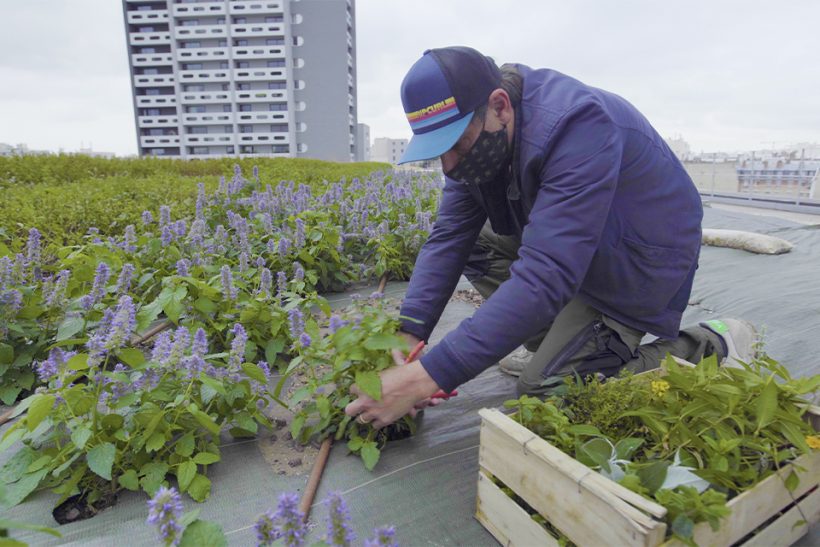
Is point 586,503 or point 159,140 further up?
point 586,503

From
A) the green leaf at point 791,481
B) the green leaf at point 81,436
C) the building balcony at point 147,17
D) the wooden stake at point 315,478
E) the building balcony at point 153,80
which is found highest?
the building balcony at point 147,17

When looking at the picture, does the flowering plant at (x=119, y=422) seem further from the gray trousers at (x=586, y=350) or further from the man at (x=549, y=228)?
the gray trousers at (x=586, y=350)

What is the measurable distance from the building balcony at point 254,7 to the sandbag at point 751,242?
47026 millimetres

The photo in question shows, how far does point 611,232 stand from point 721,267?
3190 mm

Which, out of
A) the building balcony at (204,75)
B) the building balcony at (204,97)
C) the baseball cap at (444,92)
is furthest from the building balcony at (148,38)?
the baseball cap at (444,92)

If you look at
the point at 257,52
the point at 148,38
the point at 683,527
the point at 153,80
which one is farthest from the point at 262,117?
the point at 683,527

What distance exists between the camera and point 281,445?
6.10 ft

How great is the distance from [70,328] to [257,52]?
47.5 metres

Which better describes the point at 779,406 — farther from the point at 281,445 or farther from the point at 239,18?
the point at 239,18

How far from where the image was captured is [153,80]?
4462 cm

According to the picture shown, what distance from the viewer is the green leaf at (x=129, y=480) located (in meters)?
1.50

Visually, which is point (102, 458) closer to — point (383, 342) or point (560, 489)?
point (383, 342)

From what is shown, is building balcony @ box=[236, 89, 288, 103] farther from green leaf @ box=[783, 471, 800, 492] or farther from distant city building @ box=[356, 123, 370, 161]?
green leaf @ box=[783, 471, 800, 492]

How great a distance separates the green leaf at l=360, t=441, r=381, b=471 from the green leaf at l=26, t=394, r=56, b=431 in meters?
0.93
